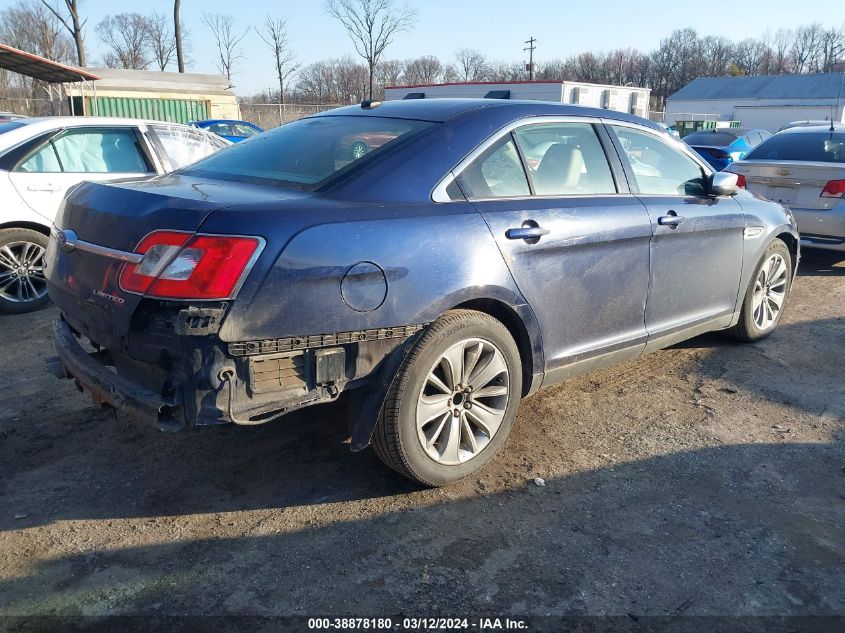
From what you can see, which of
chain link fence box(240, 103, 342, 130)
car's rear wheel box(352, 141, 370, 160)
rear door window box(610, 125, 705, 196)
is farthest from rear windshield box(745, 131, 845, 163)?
chain link fence box(240, 103, 342, 130)

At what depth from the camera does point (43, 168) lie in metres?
6.09

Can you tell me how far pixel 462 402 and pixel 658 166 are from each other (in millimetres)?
2181

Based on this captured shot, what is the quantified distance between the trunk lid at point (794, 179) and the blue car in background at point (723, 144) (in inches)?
263

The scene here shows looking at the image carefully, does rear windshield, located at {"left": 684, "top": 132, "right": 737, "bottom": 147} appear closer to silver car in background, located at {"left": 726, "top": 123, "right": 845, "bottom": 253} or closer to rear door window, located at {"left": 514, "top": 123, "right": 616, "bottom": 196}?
silver car in background, located at {"left": 726, "top": 123, "right": 845, "bottom": 253}

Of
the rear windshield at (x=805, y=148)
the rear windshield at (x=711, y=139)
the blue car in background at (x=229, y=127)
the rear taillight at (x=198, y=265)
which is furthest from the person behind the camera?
the blue car in background at (x=229, y=127)

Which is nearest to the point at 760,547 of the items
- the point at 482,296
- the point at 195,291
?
the point at 482,296

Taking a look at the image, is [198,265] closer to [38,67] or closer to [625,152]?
[625,152]

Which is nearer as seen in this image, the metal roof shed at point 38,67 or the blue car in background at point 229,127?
the metal roof shed at point 38,67

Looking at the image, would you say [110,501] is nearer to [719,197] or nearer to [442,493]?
[442,493]

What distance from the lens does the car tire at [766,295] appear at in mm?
5141

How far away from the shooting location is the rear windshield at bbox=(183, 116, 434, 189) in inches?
126

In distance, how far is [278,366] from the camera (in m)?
2.67

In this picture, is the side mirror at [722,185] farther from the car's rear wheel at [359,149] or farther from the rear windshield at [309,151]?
the car's rear wheel at [359,149]

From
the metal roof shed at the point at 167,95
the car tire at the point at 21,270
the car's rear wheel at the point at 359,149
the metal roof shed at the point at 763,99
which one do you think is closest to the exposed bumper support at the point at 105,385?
the car's rear wheel at the point at 359,149
